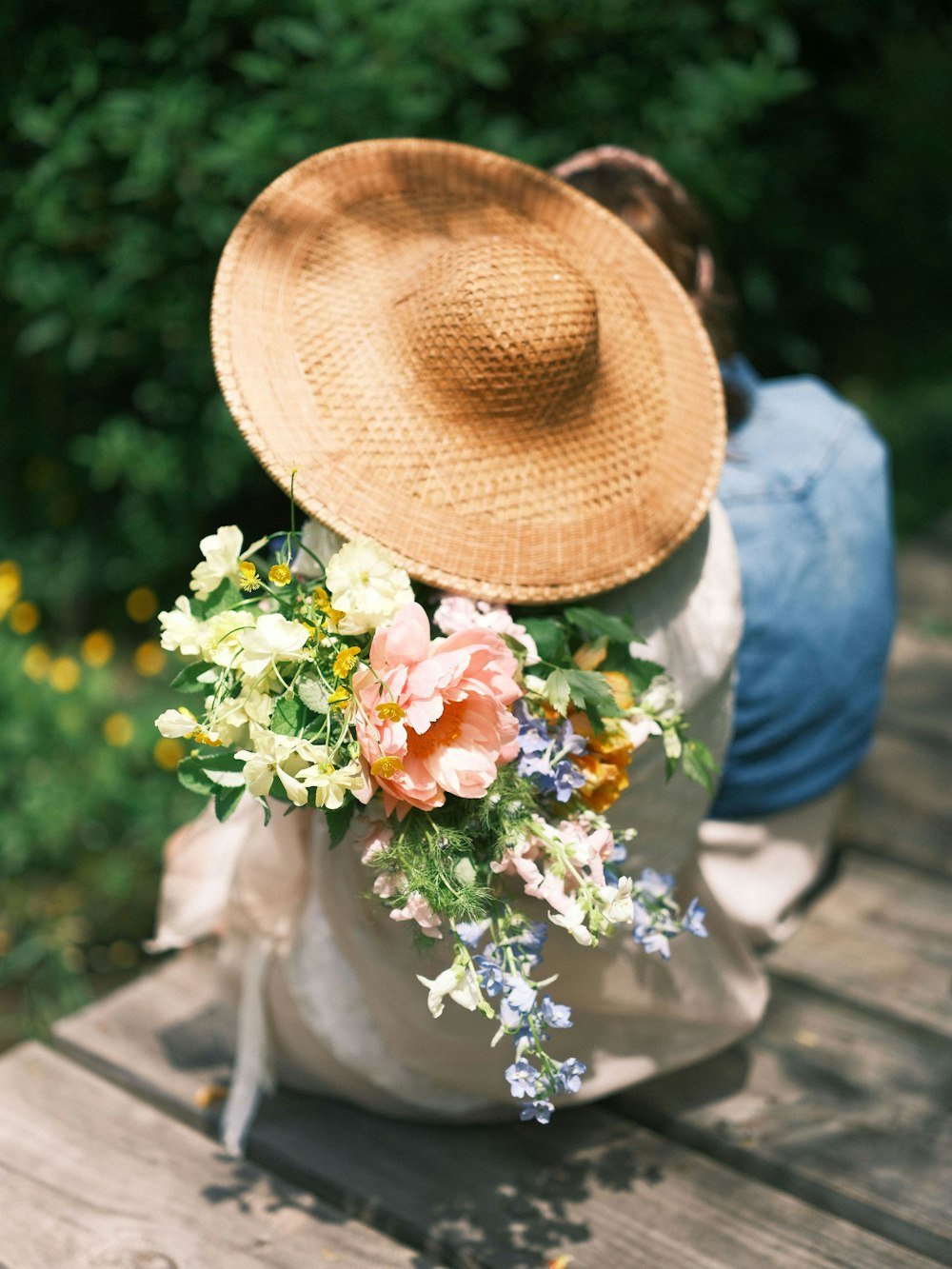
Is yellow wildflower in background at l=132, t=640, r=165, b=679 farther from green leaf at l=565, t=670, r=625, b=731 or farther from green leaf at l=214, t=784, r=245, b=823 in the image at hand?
green leaf at l=565, t=670, r=625, b=731

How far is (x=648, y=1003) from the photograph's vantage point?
1582mm

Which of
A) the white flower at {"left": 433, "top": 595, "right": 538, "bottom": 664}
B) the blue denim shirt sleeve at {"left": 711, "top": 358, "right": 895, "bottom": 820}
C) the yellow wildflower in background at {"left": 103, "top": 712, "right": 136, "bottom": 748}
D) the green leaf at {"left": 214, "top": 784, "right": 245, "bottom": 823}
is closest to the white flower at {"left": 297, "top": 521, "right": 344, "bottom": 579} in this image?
the white flower at {"left": 433, "top": 595, "right": 538, "bottom": 664}

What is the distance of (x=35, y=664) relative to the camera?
277 centimetres

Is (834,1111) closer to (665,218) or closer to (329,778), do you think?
(329,778)

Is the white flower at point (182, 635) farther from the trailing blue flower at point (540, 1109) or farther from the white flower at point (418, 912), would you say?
the trailing blue flower at point (540, 1109)

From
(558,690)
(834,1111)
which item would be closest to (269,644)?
(558,690)

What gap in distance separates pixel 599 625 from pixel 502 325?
32 centimetres

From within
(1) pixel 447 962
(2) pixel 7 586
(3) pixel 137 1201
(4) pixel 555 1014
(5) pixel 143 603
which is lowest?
(5) pixel 143 603

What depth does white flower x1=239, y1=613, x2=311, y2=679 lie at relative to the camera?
3.74ft

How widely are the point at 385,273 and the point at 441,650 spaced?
1.65 feet

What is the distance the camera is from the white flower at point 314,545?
1.32 m

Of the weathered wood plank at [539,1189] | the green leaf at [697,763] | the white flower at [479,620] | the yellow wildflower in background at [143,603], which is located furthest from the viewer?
the yellow wildflower in background at [143,603]

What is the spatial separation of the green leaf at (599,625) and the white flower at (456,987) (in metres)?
0.36

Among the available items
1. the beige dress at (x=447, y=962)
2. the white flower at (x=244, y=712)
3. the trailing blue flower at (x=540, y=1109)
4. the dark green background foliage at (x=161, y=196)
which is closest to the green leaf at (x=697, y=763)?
the beige dress at (x=447, y=962)
